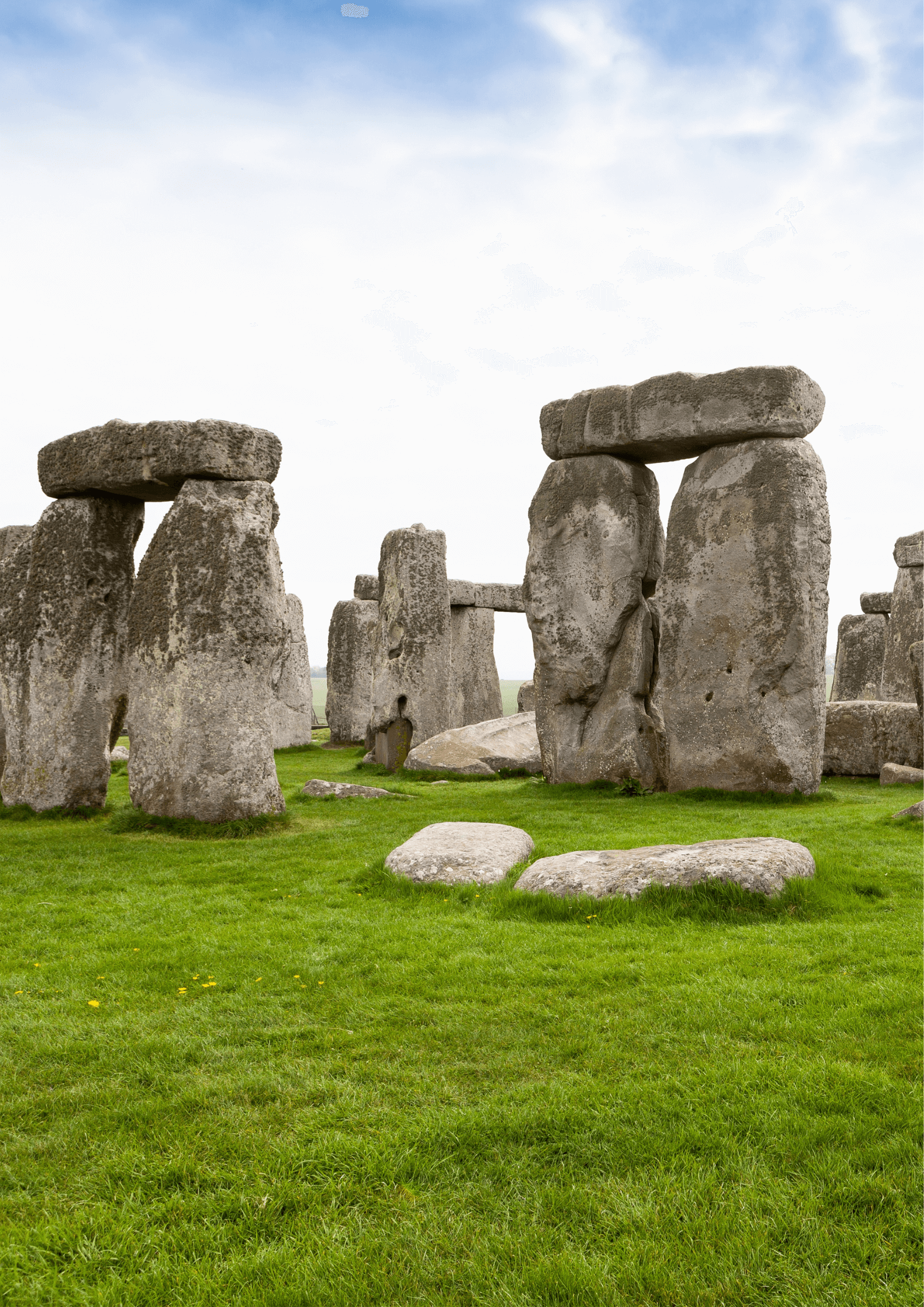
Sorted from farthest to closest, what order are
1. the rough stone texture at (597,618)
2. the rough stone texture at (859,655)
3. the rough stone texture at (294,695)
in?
1. the rough stone texture at (859,655)
2. the rough stone texture at (294,695)
3. the rough stone texture at (597,618)

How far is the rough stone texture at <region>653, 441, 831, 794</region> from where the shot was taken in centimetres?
1121

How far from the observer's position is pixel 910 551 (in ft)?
66.1

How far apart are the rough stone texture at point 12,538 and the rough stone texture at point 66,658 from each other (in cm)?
150

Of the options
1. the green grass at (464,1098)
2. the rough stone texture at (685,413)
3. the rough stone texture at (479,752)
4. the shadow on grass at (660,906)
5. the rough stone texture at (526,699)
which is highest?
the rough stone texture at (685,413)

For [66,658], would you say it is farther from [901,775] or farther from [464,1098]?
[901,775]

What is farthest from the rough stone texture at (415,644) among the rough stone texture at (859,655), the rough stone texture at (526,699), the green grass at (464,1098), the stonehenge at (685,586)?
the rough stone texture at (859,655)

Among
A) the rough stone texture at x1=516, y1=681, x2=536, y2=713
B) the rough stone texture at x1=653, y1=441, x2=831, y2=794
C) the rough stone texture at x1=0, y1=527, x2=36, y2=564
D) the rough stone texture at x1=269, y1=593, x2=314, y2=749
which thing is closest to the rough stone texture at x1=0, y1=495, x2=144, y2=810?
the rough stone texture at x1=0, y1=527, x2=36, y2=564

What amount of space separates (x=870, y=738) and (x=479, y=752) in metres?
5.48

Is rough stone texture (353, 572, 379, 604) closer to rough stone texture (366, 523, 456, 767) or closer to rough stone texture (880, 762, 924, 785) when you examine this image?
rough stone texture (366, 523, 456, 767)

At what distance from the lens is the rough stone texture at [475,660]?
2375cm

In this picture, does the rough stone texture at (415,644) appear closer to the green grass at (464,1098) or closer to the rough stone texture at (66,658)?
the rough stone texture at (66,658)

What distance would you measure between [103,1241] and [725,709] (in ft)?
31.9

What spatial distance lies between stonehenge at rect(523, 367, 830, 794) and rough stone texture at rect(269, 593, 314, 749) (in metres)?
8.83

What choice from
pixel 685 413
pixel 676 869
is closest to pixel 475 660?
pixel 685 413
